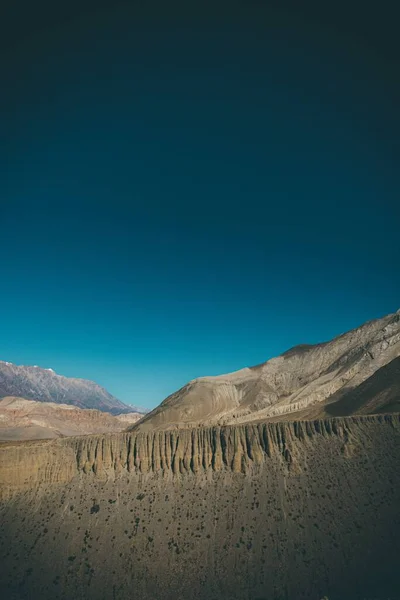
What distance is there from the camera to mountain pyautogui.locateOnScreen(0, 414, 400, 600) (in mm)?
52375

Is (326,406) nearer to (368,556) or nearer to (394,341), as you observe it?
(394,341)

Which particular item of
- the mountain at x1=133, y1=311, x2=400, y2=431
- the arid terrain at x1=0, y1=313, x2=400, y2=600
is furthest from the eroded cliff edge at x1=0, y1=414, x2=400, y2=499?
the mountain at x1=133, y1=311, x2=400, y2=431

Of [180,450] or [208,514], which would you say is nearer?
[208,514]

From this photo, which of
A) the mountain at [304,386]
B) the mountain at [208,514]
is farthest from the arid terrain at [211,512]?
the mountain at [304,386]

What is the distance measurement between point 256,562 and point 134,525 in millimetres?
18861

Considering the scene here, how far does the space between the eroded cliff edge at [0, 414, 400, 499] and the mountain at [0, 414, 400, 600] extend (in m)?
0.17

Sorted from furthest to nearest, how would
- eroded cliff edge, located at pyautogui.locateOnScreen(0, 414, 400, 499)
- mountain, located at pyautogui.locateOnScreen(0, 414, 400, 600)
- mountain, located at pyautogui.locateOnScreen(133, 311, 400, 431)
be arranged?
1. mountain, located at pyautogui.locateOnScreen(133, 311, 400, 431)
2. eroded cliff edge, located at pyautogui.locateOnScreen(0, 414, 400, 499)
3. mountain, located at pyautogui.locateOnScreen(0, 414, 400, 600)

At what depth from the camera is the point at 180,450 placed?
72875 mm

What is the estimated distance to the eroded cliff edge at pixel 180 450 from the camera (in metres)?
65.6

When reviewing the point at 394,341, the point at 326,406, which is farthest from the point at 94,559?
the point at 394,341

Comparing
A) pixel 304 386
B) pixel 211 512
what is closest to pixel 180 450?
pixel 211 512

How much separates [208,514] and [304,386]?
2706 inches

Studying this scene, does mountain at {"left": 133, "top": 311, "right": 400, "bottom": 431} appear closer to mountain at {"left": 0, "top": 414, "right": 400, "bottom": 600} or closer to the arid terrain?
the arid terrain

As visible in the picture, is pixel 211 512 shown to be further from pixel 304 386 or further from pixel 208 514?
pixel 304 386
